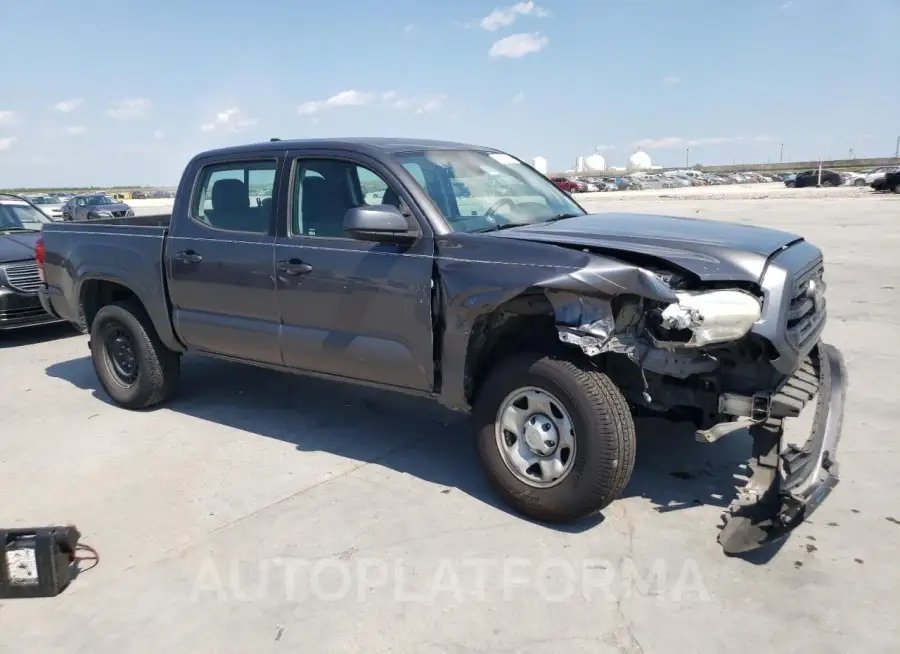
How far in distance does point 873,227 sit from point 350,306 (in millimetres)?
17087

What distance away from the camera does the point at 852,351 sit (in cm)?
666

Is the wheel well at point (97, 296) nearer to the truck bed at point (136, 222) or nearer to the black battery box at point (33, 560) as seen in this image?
the truck bed at point (136, 222)

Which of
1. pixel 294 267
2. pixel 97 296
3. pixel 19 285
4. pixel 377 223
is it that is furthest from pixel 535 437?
pixel 19 285

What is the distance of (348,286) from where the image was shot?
4277 mm

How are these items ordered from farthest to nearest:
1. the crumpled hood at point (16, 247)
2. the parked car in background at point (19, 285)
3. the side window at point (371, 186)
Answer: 1. the crumpled hood at point (16, 247)
2. the parked car in background at point (19, 285)
3. the side window at point (371, 186)

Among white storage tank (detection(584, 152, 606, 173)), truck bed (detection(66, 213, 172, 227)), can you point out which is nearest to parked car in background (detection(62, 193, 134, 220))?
truck bed (detection(66, 213, 172, 227))

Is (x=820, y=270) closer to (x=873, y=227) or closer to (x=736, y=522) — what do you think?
(x=736, y=522)

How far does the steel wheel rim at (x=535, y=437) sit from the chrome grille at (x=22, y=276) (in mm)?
6706

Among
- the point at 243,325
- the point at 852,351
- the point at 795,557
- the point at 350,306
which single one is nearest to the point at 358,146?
the point at 350,306

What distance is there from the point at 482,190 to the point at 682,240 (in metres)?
1.38

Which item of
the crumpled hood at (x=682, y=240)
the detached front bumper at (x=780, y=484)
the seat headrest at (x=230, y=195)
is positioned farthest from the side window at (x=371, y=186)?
the detached front bumper at (x=780, y=484)

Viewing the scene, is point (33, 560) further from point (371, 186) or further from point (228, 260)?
point (371, 186)

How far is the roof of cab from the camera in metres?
4.48

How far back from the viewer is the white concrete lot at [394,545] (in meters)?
2.95
